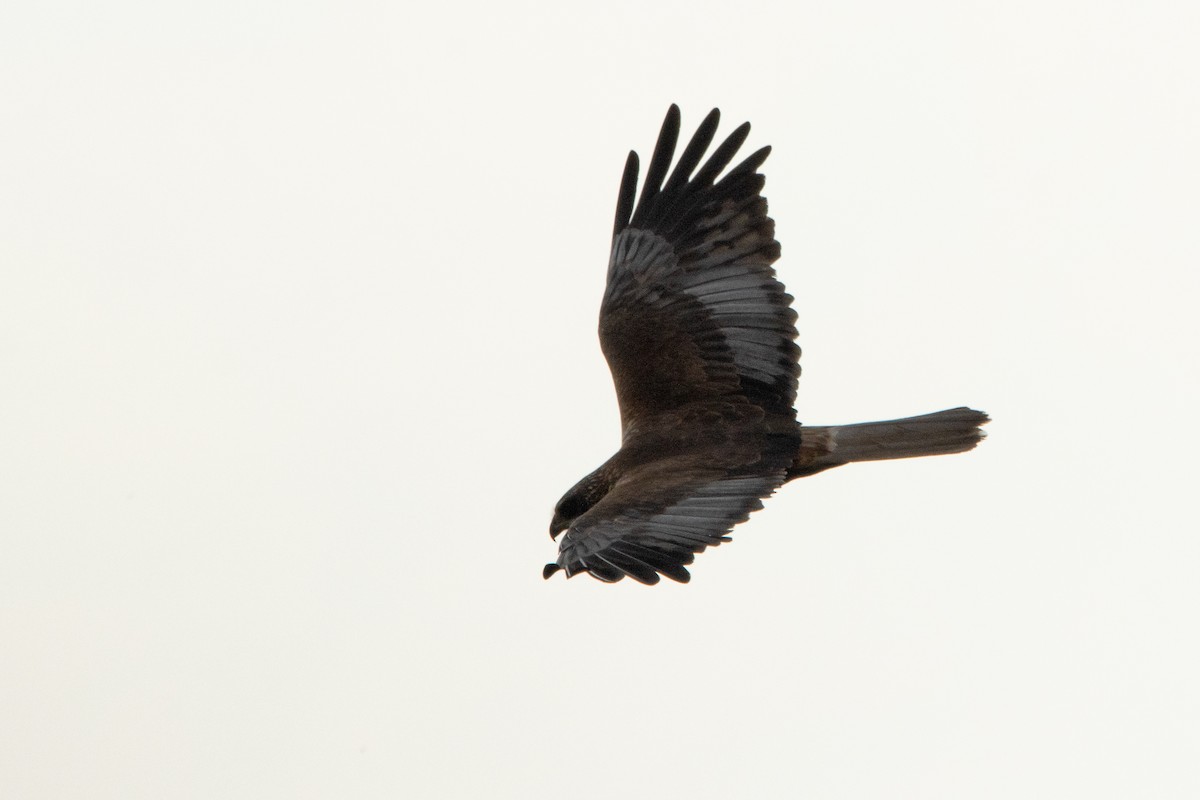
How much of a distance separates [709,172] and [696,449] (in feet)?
4.55

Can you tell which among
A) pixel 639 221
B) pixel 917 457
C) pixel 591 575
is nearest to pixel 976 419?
pixel 917 457

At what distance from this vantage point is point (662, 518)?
5.73m

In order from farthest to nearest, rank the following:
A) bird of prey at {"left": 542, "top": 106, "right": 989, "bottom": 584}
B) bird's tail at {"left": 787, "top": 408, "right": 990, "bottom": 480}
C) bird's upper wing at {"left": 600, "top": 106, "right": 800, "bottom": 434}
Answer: bird's upper wing at {"left": 600, "top": 106, "right": 800, "bottom": 434} → bird's tail at {"left": 787, "top": 408, "right": 990, "bottom": 480} → bird of prey at {"left": 542, "top": 106, "right": 989, "bottom": 584}

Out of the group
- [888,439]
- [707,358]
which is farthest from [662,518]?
[888,439]

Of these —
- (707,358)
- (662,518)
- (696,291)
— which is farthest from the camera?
(696,291)

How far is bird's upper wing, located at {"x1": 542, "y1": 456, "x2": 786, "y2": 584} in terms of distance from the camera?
17.6ft

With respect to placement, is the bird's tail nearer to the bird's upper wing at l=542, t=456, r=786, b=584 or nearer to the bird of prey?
the bird of prey

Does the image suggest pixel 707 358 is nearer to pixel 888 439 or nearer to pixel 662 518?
pixel 888 439

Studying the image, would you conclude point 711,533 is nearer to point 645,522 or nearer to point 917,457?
point 645,522

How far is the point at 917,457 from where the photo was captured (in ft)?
22.2

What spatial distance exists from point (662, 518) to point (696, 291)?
5.36ft

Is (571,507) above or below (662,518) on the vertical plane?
above

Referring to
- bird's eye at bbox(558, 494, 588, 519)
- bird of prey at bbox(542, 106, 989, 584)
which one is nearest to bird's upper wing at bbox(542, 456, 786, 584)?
bird of prey at bbox(542, 106, 989, 584)

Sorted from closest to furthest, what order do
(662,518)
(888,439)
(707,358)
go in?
(662,518), (888,439), (707,358)
